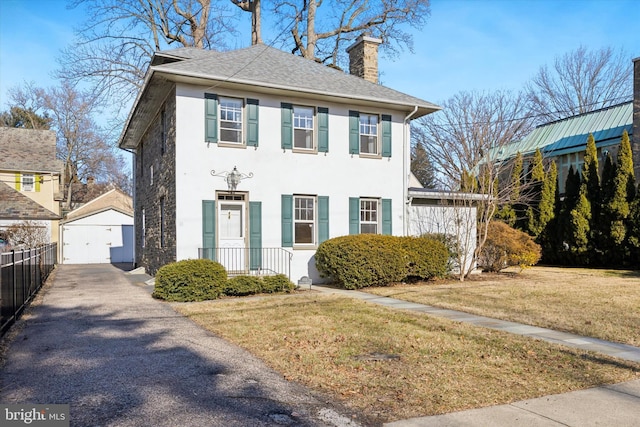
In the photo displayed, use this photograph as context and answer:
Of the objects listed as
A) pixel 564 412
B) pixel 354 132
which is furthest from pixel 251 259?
pixel 564 412

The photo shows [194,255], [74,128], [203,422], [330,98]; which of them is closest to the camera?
[203,422]

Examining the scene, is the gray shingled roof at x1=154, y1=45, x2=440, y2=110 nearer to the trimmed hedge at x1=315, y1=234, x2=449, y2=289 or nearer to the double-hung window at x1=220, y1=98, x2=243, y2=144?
the double-hung window at x1=220, y1=98, x2=243, y2=144

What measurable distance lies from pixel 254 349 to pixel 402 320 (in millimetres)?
3050

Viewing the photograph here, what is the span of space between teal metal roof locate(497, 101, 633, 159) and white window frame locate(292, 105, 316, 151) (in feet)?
38.6

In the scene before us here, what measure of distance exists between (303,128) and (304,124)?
0.14 meters

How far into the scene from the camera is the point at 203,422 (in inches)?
161

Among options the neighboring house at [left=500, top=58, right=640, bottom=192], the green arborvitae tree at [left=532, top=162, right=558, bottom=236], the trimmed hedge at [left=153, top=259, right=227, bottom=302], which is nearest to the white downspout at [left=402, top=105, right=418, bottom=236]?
the trimmed hedge at [left=153, top=259, right=227, bottom=302]

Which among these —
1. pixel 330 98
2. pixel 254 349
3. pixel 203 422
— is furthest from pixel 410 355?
pixel 330 98

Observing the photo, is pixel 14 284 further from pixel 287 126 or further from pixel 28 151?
pixel 28 151

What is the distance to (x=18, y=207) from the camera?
27.3 meters

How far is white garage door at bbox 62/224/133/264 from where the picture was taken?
30.4 metres

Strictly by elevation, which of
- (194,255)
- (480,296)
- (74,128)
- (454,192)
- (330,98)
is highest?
(74,128)

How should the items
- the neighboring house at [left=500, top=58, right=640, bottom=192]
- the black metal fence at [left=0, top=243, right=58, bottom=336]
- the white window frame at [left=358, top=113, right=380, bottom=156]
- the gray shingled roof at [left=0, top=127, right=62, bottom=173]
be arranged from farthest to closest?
the gray shingled roof at [left=0, top=127, right=62, bottom=173]
the neighboring house at [left=500, top=58, right=640, bottom=192]
the white window frame at [left=358, top=113, right=380, bottom=156]
the black metal fence at [left=0, top=243, right=58, bottom=336]

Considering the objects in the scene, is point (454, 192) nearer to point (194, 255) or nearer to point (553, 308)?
point (553, 308)
